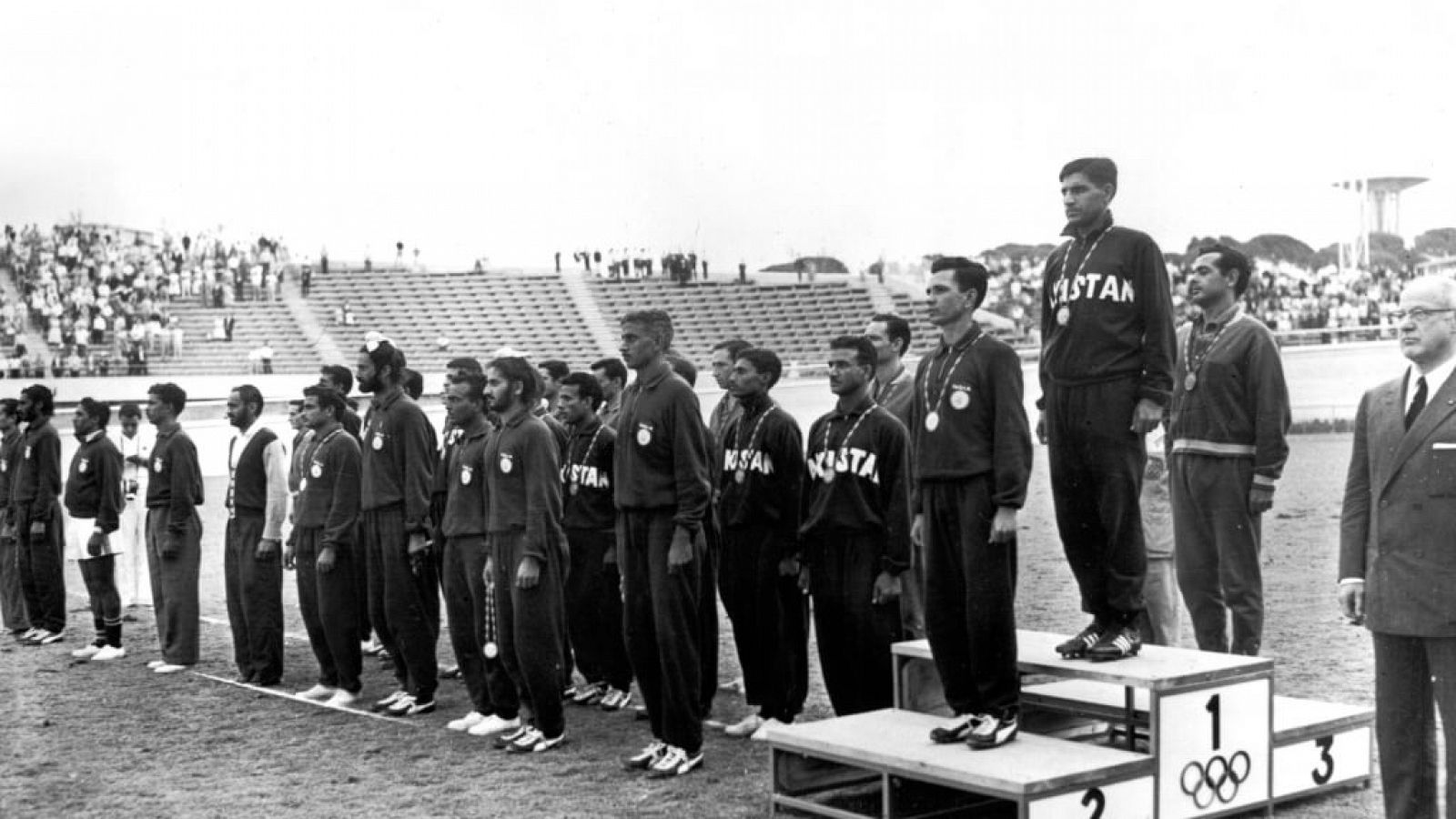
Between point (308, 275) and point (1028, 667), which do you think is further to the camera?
point (308, 275)

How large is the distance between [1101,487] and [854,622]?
1954 mm

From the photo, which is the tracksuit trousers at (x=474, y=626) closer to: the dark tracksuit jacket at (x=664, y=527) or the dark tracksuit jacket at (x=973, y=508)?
the dark tracksuit jacket at (x=664, y=527)

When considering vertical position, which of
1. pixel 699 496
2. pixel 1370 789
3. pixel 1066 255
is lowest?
pixel 1370 789

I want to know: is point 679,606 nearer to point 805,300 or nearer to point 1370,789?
point 1370,789

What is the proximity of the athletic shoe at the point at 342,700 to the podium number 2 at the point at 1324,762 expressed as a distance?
19.4ft

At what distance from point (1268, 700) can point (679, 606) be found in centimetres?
275

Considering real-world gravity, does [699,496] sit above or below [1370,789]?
above

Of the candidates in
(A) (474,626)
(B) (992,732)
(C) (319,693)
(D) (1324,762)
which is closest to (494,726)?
(A) (474,626)

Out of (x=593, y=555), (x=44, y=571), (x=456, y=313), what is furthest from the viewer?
(x=456, y=313)

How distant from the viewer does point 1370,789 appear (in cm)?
723

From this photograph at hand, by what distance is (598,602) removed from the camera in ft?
32.4

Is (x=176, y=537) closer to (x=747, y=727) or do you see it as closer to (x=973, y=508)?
(x=747, y=727)

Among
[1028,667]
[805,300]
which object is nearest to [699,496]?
[1028,667]

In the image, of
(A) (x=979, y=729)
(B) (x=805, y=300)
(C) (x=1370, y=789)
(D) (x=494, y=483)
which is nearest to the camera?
(A) (x=979, y=729)
